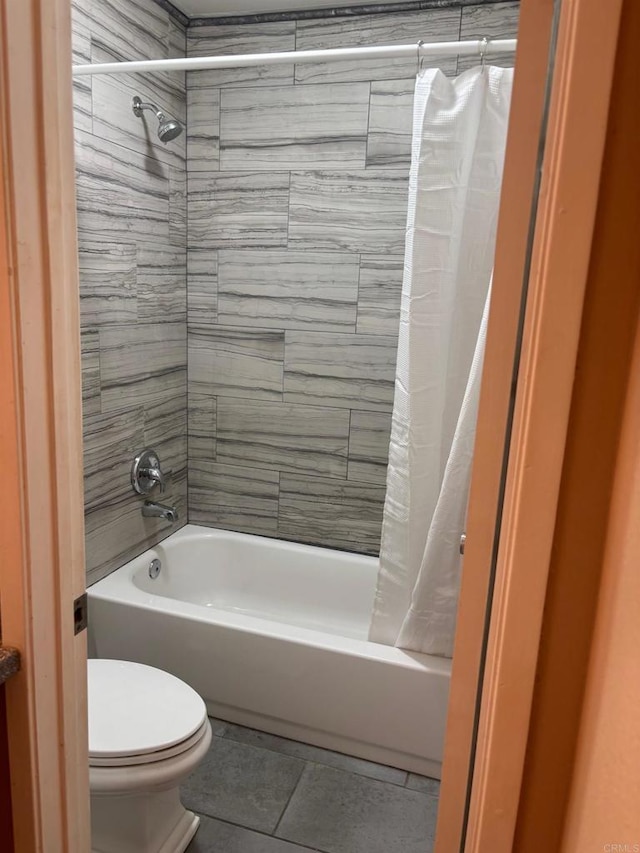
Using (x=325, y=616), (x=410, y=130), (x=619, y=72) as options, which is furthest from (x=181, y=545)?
(x=619, y=72)

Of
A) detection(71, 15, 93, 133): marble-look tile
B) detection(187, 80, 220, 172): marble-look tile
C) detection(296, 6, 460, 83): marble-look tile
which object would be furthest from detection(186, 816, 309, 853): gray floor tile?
detection(296, 6, 460, 83): marble-look tile

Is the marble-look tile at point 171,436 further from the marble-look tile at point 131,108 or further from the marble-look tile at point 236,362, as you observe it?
the marble-look tile at point 131,108

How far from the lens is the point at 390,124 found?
240cm

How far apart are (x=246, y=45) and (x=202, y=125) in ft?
1.16

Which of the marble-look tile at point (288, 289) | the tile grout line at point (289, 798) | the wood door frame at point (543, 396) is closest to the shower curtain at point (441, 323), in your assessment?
the tile grout line at point (289, 798)

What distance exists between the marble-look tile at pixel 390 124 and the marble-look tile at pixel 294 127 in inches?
1.3

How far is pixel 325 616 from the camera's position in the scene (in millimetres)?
2781

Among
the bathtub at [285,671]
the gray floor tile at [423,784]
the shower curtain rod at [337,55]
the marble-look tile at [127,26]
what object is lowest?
the gray floor tile at [423,784]

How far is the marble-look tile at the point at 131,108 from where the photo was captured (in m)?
2.13

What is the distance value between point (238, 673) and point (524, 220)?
6.23ft

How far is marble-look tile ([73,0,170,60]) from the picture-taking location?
6.73 ft

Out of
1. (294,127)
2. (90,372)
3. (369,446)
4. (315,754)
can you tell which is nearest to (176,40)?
(294,127)

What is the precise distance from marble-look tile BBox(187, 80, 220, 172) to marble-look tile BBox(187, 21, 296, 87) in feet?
0.19

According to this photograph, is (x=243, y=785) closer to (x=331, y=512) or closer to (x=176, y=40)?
(x=331, y=512)
